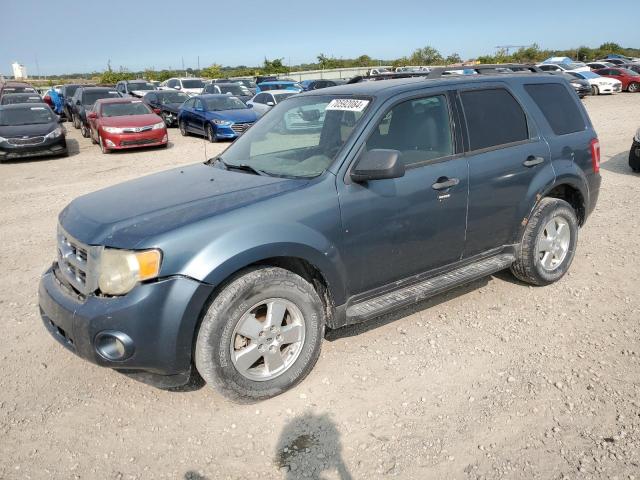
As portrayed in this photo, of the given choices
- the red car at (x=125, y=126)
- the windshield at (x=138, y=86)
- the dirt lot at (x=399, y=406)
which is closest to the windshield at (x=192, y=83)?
the windshield at (x=138, y=86)

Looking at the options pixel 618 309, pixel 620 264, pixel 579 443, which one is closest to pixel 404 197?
pixel 579 443

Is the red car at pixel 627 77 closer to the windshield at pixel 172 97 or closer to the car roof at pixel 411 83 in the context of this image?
the windshield at pixel 172 97

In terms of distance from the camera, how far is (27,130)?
13312mm

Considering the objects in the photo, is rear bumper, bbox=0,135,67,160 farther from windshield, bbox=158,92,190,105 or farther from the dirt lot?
the dirt lot

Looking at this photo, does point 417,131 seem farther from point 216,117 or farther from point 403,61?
point 403,61

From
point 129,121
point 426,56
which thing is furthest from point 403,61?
point 129,121

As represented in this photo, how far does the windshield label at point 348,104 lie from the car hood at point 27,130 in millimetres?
11832

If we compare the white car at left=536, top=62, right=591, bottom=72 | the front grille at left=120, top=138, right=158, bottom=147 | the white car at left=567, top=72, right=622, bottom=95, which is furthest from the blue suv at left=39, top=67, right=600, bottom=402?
the white car at left=536, top=62, right=591, bottom=72

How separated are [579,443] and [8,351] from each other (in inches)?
155

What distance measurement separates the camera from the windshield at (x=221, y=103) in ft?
53.0

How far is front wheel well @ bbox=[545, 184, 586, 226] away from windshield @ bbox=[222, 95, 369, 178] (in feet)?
7.27

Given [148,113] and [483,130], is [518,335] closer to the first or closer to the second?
[483,130]

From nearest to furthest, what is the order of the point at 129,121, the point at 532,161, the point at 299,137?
1. the point at 299,137
2. the point at 532,161
3. the point at 129,121

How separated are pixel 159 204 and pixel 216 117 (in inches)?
505
